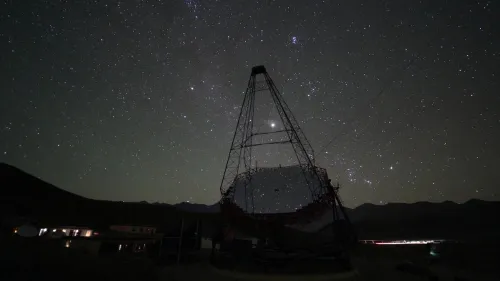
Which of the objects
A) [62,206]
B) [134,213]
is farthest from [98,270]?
[134,213]

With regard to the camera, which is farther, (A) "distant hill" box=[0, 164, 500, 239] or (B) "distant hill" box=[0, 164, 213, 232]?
(B) "distant hill" box=[0, 164, 213, 232]

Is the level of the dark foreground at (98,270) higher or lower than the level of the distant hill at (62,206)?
lower

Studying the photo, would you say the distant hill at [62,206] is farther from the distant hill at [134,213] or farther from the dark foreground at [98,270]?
the dark foreground at [98,270]

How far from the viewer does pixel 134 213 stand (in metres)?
102

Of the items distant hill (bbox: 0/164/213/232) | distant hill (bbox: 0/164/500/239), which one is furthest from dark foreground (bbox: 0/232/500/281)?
distant hill (bbox: 0/164/213/232)

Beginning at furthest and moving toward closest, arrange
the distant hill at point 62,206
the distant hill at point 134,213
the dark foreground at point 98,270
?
the distant hill at point 62,206, the distant hill at point 134,213, the dark foreground at point 98,270

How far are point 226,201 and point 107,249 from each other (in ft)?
65.3

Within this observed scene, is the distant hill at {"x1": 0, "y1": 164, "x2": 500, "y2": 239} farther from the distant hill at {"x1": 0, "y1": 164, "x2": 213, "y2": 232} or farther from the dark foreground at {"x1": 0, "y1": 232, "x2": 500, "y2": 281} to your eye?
the dark foreground at {"x1": 0, "y1": 232, "x2": 500, "y2": 281}

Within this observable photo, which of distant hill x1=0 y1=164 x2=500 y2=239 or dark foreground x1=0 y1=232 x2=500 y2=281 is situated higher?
distant hill x1=0 y1=164 x2=500 y2=239

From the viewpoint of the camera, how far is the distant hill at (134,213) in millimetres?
75312

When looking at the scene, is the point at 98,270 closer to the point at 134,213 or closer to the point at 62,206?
the point at 62,206

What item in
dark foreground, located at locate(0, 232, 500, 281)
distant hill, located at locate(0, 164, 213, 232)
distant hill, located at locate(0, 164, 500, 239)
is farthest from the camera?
distant hill, located at locate(0, 164, 213, 232)

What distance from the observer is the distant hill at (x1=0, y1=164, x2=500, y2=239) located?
75.3 metres

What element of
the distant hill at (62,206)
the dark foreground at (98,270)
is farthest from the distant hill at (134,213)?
the dark foreground at (98,270)
